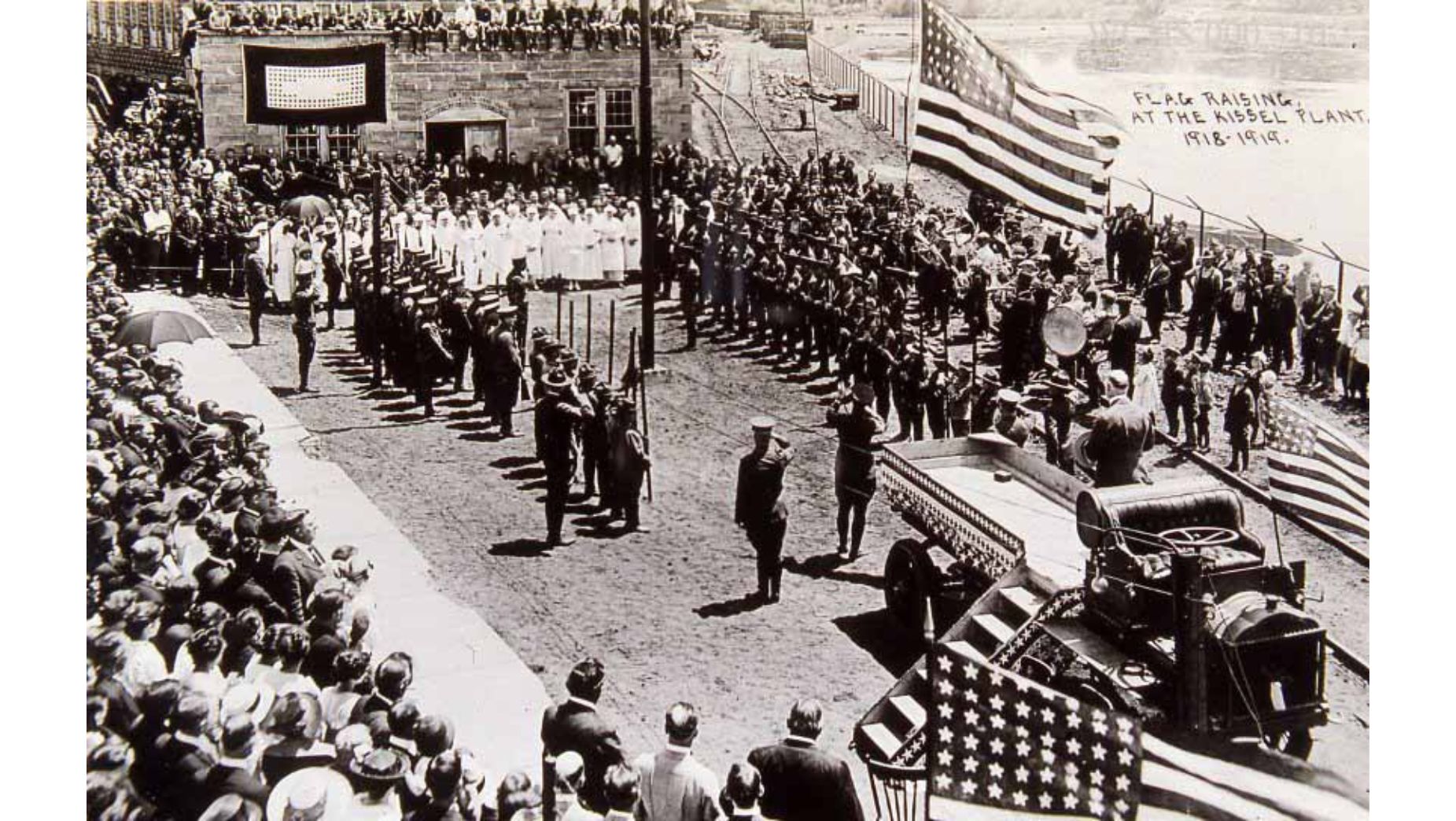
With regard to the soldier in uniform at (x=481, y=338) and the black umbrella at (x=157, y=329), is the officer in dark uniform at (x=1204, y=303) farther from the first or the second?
the black umbrella at (x=157, y=329)

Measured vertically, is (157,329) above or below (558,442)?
above

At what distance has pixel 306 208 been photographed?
12.5 meters

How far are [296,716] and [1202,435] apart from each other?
306 inches

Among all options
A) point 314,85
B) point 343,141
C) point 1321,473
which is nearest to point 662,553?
point 343,141

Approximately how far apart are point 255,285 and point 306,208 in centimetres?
76

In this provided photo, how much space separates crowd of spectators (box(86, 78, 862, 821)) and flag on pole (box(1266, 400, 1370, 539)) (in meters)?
4.41

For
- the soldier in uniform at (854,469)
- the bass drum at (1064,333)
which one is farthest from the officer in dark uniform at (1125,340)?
the soldier in uniform at (854,469)

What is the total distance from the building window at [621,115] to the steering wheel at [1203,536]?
574 centimetres

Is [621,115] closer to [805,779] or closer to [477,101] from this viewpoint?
[477,101]

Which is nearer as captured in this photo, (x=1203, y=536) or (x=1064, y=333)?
(x=1203, y=536)

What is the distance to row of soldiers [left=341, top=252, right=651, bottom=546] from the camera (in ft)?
37.6

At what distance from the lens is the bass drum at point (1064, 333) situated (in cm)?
1317

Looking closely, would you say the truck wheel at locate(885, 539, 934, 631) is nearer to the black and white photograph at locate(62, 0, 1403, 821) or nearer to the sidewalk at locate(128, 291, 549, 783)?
the black and white photograph at locate(62, 0, 1403, 821)

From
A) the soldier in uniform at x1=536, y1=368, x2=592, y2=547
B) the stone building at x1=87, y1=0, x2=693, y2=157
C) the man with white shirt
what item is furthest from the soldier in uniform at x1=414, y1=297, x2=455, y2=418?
the man with white shirt
